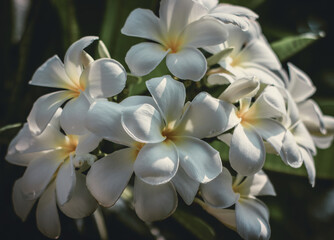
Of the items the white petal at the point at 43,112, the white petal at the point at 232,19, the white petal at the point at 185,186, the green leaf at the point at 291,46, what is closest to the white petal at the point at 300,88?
the green leaf at the point at 291,46

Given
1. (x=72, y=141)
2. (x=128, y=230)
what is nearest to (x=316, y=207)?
(x=128, y=230)

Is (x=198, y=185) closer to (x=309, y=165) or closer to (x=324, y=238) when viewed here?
(x=309, y=165)

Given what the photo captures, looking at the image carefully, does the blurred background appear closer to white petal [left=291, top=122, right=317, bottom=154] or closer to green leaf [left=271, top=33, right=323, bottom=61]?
green leaf [left=271, top=33, right=323, bottom=61]

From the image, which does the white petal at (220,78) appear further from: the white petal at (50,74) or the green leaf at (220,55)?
the white petal at (50,74)

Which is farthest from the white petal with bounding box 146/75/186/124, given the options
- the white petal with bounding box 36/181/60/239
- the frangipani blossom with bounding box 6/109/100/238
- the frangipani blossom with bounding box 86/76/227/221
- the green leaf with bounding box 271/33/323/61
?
the green leaf with bounding box 271/33/323/61

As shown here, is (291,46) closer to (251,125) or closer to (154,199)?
(251,125)
